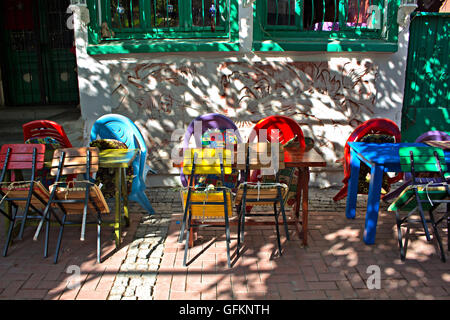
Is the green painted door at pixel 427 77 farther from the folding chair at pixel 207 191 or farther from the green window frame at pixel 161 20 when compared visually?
the folding chair at pixel 207 191

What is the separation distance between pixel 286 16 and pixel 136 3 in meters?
2.18

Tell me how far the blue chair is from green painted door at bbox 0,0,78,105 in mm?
3356

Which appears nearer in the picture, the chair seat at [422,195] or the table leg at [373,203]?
the chair seat at [422,195]

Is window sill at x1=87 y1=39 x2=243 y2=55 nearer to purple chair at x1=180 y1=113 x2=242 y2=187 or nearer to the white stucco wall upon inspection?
the white stucco wall

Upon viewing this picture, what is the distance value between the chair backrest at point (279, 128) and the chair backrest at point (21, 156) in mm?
2487

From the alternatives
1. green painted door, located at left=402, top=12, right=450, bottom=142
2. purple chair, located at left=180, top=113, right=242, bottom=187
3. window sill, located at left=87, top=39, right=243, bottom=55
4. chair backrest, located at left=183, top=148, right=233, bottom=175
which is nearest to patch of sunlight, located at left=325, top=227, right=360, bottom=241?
chair backrest, located at left=183, top=148, right=233, bottom=175

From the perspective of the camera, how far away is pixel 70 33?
7820mm

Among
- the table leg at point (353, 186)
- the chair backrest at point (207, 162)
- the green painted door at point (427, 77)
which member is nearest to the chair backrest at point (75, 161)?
the chair backrest at point (207, 162)

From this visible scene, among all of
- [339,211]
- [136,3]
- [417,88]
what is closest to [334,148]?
[339,211]

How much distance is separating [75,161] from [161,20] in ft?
9.08

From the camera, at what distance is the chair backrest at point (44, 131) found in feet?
16.0

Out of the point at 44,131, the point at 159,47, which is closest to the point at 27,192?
the point at 44,131

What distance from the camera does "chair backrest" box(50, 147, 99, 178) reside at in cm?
392

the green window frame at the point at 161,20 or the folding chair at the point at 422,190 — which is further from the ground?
the green window frame at the point at 161,20
